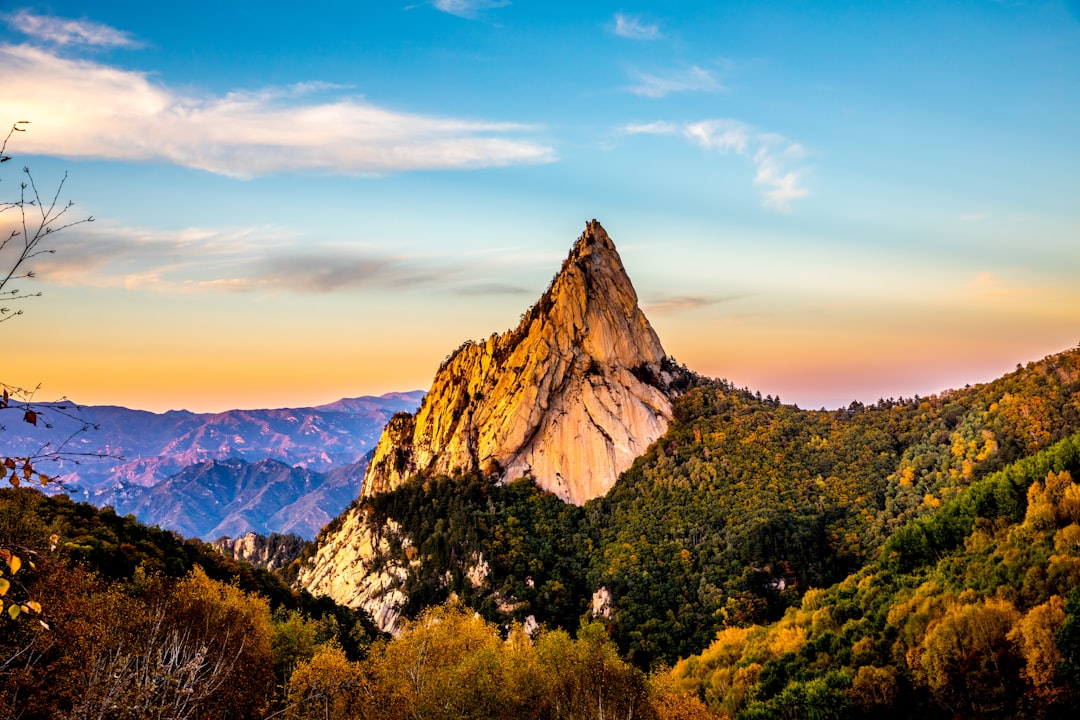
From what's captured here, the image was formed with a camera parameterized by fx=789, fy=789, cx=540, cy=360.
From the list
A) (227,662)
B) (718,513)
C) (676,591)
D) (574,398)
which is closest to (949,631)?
(227,662)

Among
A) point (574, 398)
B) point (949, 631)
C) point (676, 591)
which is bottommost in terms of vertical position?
point (676, 591)

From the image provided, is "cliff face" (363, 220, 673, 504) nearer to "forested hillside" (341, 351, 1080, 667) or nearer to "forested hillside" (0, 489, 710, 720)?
"forested hillside" (341, 351, 1080, 667)

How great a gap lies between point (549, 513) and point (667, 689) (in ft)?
343

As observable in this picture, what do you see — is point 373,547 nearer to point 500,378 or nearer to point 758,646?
point 500,378

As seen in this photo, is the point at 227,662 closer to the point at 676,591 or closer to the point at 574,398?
the point at 676,591

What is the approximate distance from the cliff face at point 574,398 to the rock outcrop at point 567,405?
0.23 m

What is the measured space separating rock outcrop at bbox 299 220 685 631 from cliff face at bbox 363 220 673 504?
0.23 metres

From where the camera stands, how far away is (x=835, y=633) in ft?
270

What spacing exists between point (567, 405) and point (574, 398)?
2220 mm

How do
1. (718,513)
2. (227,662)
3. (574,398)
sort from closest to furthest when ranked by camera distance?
(227,662), (718,513), (574,398)

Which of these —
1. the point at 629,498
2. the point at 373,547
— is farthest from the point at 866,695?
the point at 373,547

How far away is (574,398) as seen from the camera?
176875 millimetres

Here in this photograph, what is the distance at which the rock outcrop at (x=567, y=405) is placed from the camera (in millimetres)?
174500

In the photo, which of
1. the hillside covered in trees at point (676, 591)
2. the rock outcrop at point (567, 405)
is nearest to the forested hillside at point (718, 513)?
the hillside covered in trees at point (676, 591)
